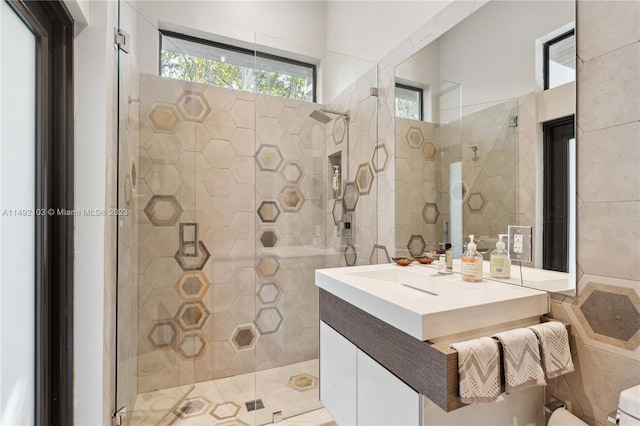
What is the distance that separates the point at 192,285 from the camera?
1989mm

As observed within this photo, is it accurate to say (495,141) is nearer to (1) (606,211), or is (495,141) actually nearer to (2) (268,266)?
(1) (606,211)

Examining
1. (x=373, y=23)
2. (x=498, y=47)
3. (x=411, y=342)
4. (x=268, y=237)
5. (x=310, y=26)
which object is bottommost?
(x=411, y=342)

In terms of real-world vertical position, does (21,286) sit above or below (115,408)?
above

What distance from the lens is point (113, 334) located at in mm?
1432

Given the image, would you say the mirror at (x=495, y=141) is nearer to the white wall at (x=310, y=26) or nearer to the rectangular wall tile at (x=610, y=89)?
the rectangular wall tile at (x=610, y=89)

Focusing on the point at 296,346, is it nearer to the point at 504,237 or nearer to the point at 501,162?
the point at 504,237

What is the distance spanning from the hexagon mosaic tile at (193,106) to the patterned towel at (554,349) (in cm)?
196

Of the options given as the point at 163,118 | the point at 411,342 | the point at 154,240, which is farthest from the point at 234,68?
the point at 411,342

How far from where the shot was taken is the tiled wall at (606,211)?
812 millimetres

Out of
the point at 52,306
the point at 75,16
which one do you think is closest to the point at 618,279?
the point at 52,306

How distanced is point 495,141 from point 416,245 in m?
0.64

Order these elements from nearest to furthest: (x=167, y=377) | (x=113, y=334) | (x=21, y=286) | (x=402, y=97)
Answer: (x=21, y=286), (x=113, y=334), (x=402, y=97), (x=167, y=377)

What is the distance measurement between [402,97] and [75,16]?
1.50 metres

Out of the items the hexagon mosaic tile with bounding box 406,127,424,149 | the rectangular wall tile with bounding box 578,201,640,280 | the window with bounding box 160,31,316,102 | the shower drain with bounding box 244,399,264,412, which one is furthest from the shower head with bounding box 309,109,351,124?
the shower drain with bounding box 244,399,264,412
